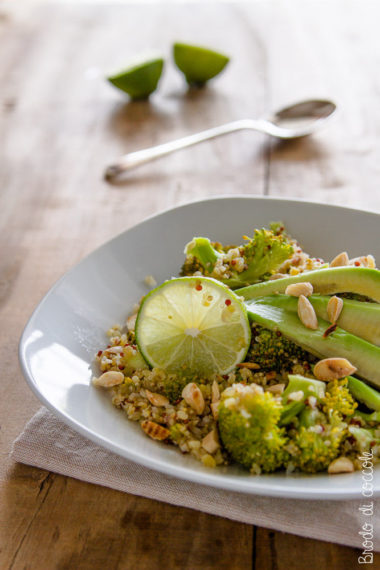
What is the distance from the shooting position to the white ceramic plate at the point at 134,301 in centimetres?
115

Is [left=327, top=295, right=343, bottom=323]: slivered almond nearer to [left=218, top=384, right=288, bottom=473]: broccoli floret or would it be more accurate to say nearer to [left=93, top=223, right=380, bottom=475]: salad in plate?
[left=93, top=223, right=380, bottom=475]: salad in plate

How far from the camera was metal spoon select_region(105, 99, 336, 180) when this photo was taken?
2717 mm

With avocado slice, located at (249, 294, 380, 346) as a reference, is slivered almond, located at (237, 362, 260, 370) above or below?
below

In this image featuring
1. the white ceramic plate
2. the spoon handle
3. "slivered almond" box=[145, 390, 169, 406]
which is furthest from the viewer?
the spoon handle

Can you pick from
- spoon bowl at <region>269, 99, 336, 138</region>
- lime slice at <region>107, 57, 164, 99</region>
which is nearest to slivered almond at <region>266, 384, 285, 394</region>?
spoon bowl at <region>269, 99, 336, 138</region>

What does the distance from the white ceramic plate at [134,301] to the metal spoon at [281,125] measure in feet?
2.88

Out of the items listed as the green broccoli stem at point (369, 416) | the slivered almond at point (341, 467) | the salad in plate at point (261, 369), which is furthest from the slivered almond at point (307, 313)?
the slivered almond at point (341, 467)

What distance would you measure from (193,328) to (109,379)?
223 millimetres

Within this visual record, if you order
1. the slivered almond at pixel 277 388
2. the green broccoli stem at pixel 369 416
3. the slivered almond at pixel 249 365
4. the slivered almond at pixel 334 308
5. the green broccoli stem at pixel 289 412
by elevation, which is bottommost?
the green broccoli stem at pixel 369 416

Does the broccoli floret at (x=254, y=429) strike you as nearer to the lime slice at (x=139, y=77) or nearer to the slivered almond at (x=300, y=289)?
the slivered almond at (x=300, y=289)

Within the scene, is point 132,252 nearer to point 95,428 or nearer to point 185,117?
point 95,428

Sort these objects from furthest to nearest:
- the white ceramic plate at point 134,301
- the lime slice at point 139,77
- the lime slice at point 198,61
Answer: the lime slice at point 198,61 → the lime slice at point 139,77 → the white ceramic plate at point 134,301

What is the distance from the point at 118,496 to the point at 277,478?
13.8 inches

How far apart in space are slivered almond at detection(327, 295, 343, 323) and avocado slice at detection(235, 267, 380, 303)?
65 millimetres
